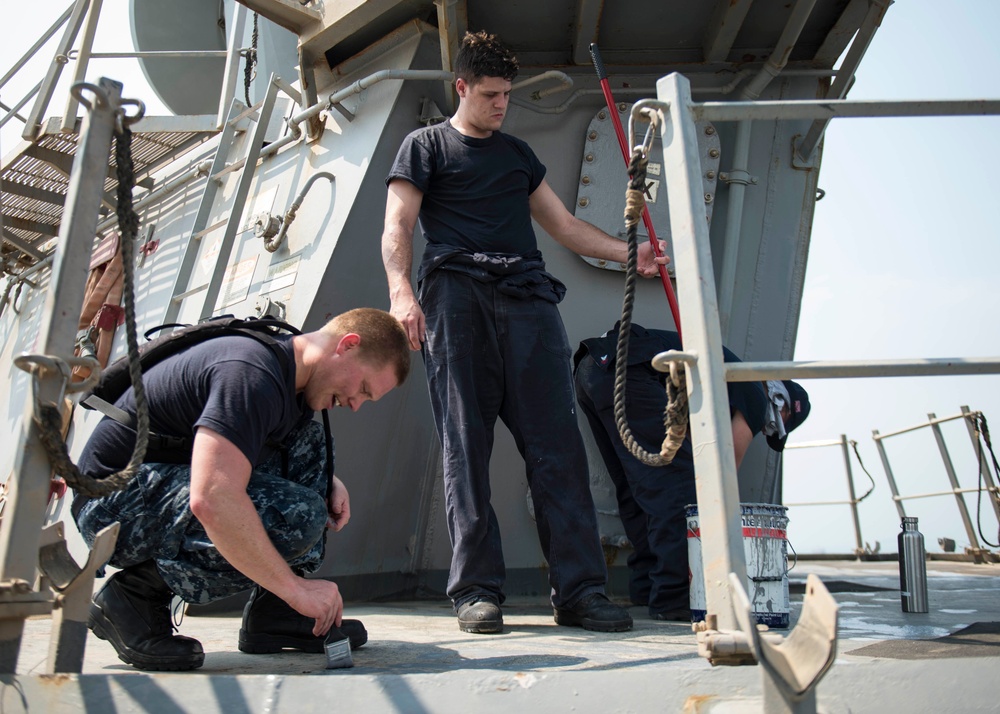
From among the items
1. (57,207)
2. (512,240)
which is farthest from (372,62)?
(57,207)

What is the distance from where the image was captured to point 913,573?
332 centimetres

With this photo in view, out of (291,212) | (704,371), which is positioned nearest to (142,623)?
(704,371)

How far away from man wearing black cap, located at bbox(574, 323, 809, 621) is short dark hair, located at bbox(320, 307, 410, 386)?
1241 millimetres

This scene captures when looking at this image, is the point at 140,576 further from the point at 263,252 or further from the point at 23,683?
A: the point at 263,252

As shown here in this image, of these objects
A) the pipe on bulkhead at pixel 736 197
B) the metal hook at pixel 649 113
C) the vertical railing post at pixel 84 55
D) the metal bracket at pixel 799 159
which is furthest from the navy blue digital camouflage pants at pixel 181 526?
the vertical railing post at pixel 84 55

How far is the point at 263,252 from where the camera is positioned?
4.13 meters

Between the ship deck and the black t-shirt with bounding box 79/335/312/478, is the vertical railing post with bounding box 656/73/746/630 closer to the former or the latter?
the ship deck

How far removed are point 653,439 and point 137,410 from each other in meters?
2.22

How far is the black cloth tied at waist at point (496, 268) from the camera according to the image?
310 cm

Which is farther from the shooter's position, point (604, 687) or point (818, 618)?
point (604, 687)

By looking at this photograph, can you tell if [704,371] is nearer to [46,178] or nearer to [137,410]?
[137,410]

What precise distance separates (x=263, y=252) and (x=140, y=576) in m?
2.04

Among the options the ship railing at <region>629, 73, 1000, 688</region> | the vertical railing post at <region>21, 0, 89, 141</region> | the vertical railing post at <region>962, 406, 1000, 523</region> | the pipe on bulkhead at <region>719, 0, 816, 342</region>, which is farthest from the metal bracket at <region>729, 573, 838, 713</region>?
the vertical railing post at <region>962, 406, 1000, 523</region>

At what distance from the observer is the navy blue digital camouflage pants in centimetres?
229
